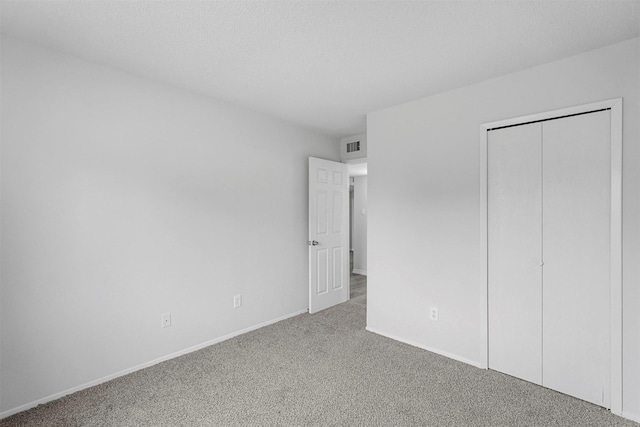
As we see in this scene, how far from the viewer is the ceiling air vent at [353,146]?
14.4ft

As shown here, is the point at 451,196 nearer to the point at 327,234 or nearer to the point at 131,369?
the point at 327,234

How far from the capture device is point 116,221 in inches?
95.6

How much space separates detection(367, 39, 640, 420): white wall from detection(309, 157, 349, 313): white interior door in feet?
2.77

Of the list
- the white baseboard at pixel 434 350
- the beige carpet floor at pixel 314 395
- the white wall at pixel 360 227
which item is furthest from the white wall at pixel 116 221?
the white wall at pixel 360 227

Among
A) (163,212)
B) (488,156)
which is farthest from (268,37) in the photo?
(488,156)

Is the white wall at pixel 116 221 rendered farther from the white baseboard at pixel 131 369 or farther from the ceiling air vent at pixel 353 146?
the ceiling air vent at pixel 353 146

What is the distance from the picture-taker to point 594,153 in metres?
2.14

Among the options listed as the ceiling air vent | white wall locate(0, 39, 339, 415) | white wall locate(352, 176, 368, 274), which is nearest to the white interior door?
the ceiling air vent

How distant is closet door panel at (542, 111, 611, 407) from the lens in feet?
6.93

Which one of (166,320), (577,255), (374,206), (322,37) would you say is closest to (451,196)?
(374,206)

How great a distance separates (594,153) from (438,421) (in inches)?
82.4

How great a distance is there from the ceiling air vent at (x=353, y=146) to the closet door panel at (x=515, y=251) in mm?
2000

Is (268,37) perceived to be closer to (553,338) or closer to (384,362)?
(384,362)

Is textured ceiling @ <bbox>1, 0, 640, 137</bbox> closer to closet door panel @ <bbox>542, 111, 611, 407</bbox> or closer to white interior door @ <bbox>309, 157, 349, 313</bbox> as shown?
closet door panel @ <bbox>542, 111, 611, 407</bbox>
